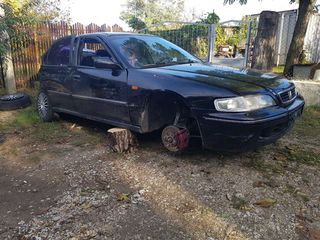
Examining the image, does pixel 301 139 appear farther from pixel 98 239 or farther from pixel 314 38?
pixel 314 38

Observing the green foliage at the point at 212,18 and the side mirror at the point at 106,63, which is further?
the green foliage at the point at 212,18

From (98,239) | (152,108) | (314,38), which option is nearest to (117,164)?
(152,108)

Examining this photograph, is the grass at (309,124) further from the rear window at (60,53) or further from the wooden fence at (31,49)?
the wooden fence at (31,49)

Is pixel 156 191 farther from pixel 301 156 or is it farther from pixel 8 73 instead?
pixel 8 73

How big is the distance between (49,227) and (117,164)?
142 centimetres

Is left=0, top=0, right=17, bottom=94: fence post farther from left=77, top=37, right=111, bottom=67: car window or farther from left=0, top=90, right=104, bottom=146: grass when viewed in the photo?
left=77, top=37, right=111, bottom=67: car window

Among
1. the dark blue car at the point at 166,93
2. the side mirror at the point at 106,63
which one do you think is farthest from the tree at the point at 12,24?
the side mirror at the point at 106,63

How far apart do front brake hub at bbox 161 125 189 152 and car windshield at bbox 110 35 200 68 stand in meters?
1.01

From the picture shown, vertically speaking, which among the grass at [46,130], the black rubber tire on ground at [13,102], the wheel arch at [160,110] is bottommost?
the grass at [46,130]

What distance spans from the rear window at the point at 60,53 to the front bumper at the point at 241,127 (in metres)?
2.88

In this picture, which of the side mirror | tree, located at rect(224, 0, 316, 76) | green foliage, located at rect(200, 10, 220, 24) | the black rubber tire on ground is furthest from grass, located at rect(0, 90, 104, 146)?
green foliage, located at rect(200, 10, 220, 24)

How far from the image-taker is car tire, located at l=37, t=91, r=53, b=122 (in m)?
5.98

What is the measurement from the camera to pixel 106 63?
4359 millimetres

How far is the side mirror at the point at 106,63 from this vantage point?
4355mm
